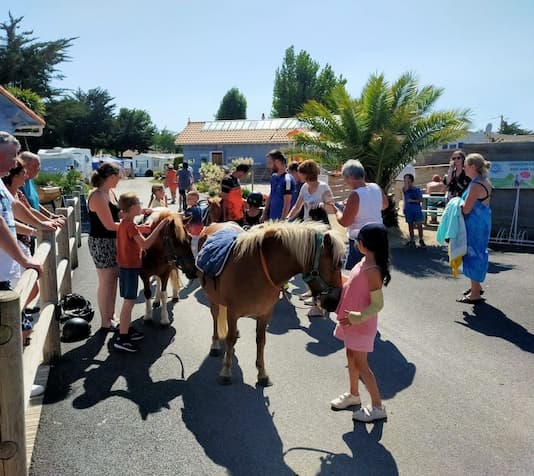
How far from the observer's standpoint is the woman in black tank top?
4730 mm

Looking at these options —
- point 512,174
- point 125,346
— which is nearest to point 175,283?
point 125,346

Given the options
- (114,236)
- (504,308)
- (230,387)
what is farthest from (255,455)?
(504,308)

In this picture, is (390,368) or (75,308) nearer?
(390,368)

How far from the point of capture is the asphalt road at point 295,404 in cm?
299

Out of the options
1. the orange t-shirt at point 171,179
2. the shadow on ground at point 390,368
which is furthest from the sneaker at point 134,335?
the orange t-shirt at point 171,179

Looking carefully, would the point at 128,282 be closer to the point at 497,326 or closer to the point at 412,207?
the point at 497,326

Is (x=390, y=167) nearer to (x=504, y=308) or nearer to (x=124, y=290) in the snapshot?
(x=504, y=308)

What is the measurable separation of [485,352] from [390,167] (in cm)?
805

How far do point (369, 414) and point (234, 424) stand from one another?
1.06 m

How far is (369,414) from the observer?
3.44 meters

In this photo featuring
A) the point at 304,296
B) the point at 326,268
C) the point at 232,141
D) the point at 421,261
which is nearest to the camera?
the point at 326,268

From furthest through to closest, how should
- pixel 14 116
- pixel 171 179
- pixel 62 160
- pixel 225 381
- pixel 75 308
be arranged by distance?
1. pixel 62 160
2. pixel 171 179
3. pixel 14 116
4. pixel 75 308
5. pixel 225 381

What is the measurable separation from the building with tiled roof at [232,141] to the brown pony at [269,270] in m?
30.8

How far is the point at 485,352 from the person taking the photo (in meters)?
4.80
